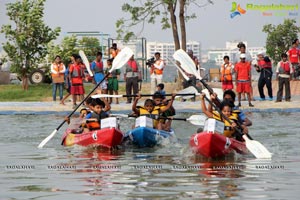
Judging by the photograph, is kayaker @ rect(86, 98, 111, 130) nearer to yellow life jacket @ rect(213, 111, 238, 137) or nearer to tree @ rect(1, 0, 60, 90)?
yellow life jacket @ rect(213, 111, 238, 137)

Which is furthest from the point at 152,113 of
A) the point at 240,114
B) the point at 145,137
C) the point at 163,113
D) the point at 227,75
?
the point at 227,75

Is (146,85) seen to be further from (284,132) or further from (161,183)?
(161,183)

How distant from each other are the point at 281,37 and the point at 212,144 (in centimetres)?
3398

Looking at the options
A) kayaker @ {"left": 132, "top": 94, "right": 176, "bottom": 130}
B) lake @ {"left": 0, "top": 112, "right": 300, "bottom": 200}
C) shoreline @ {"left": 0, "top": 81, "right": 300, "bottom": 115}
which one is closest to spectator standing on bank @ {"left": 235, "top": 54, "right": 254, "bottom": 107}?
shoreline @ {"left": 0, "top": 81, "right": 300, "bottom": 115}

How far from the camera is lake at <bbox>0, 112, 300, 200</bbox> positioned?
44.5 ft

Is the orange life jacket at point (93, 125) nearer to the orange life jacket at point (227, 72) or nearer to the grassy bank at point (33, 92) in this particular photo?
the orange life jacket at point (227, 72)

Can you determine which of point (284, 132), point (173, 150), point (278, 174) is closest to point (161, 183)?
point (278, 174)

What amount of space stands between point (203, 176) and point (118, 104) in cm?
1707

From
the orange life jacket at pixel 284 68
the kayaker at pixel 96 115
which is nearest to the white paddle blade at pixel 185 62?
the kayaker at pixel 96 115

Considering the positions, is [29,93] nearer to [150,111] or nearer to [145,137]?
[150,111]

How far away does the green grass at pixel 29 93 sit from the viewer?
37.9 m

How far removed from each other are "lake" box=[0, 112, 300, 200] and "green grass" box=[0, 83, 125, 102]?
14.5 m

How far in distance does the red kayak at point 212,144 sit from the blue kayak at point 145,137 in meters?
2.10

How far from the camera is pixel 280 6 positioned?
163ft
